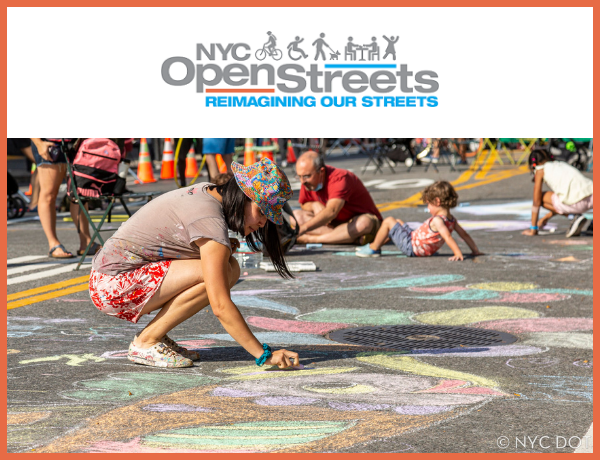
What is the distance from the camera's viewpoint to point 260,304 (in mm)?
7398

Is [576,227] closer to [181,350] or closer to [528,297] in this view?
[528,297]

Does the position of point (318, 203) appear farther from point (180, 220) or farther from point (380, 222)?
point (180, 220)

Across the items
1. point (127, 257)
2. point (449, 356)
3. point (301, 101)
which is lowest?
point (449, 356)

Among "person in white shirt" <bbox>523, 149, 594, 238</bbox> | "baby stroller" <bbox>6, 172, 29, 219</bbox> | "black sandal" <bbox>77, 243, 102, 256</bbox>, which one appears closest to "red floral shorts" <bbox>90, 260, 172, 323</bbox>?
"black sandal" <bbox>77, 243, 102, 256</bbox>

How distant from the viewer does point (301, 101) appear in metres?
10.3

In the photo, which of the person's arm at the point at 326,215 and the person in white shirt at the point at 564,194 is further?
the person in white shirt at the point at 564,194

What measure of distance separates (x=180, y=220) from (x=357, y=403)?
4.41 ft

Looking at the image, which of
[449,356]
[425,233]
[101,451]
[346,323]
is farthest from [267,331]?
[425,233]

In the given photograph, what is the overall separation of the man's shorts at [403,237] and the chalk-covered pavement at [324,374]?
2.82 feet

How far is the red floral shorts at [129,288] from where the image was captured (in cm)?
509

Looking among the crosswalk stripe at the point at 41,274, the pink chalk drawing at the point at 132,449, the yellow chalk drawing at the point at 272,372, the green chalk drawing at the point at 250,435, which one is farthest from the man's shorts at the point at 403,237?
the pink chalk drawing at the point at 132,449

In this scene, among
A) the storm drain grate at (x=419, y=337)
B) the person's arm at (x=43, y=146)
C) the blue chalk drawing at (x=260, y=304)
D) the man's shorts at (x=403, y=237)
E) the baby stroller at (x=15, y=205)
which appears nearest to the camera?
the storm drain grate at (x=419, y=337)

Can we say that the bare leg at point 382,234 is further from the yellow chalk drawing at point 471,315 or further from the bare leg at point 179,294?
the bare leg at point 179,294

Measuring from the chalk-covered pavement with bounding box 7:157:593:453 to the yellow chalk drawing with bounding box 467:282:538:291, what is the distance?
18mm
